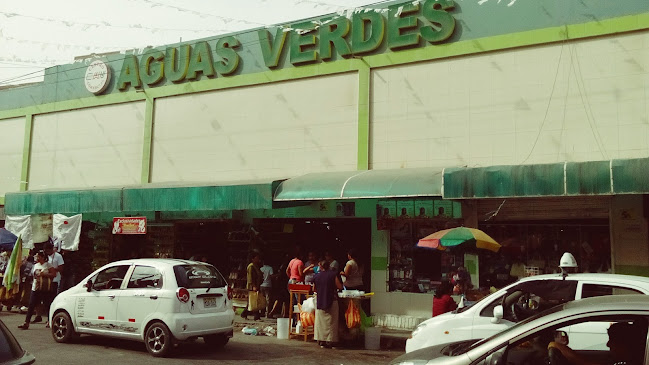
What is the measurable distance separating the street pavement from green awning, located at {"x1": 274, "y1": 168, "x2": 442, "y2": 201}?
10.8 ft

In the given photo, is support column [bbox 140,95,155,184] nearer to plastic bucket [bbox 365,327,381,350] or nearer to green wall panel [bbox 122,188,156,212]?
green wall panel [bbox 122,188,156,212]

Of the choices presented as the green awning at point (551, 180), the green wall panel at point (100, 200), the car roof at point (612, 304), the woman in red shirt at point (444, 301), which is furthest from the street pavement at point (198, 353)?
the car roof at point (612, 304)

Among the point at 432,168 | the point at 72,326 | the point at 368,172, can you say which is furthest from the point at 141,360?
the point at 432,168

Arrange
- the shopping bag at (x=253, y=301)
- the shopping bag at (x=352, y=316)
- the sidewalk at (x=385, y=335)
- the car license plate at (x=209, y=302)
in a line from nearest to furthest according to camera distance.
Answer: the car license plate at (x=209, y=302) < the shopping bag at (x=352, y=316) < the sidewalk at (x=385, y=335) < the shopping bag at (x=253, y=301)

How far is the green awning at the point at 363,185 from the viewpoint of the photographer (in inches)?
490

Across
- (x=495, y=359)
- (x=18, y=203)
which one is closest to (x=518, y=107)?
(x=495, y=359)

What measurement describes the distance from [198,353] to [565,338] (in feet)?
24.3

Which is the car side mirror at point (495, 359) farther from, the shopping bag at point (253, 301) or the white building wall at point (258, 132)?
the shopping bag at point (253, 301)

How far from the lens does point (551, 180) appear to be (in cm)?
1102

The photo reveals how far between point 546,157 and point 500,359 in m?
9.62

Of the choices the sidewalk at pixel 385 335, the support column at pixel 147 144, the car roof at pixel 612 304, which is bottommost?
the sidewalk at pixel 385 335

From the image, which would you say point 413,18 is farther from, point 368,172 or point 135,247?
point 135,247

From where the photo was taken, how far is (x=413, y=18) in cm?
1434

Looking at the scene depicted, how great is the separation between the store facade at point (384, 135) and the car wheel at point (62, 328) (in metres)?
4.73
